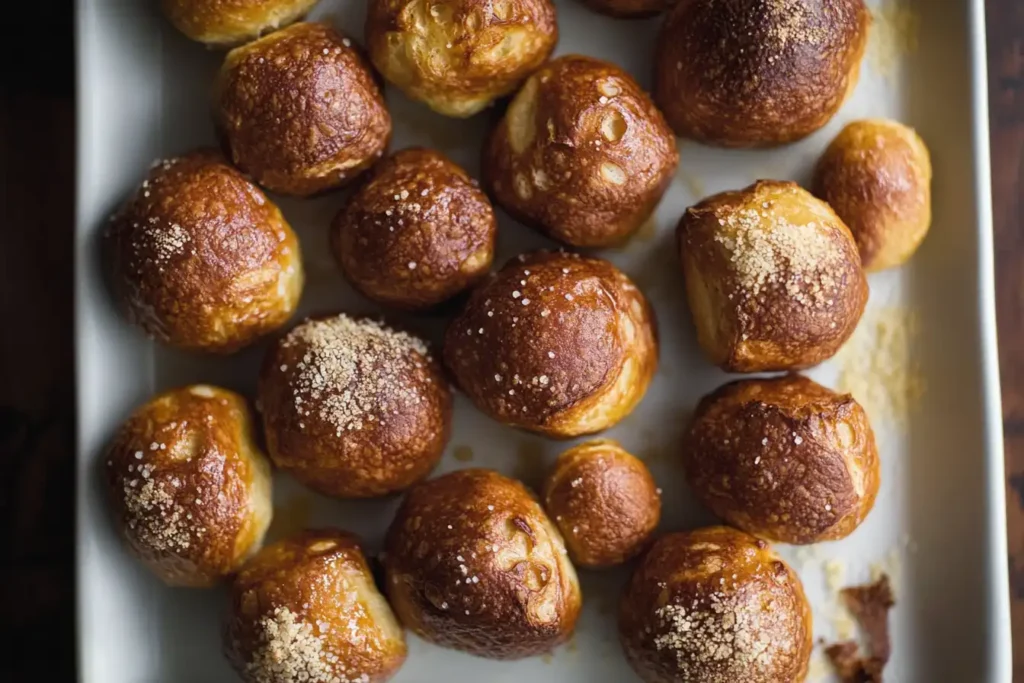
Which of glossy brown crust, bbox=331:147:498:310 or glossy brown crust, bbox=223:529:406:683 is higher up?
glossy brown crust, bbox=331:147:498:310

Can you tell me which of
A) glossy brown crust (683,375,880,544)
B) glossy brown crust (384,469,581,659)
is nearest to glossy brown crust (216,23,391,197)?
glossy brown crust (384,469,581,659)

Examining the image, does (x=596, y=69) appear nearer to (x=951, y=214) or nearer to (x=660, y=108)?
(x=660, y=108)

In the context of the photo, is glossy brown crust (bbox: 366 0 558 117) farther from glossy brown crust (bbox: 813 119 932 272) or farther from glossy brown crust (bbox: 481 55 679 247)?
glossy brown crust (bbox: 813 119 932 272)

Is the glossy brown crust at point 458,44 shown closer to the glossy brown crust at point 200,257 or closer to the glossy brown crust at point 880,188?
the glossy brown crust at point 200,257

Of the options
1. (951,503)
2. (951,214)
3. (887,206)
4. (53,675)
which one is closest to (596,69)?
(887,206)

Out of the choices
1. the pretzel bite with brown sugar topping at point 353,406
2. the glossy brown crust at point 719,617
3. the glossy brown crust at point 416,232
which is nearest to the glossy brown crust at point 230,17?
the glossy brown crust at point 416,232

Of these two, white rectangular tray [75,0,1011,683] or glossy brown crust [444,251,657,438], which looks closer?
glossy brown crust [444,251,657,438]

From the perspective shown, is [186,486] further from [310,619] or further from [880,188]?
[880,188]
